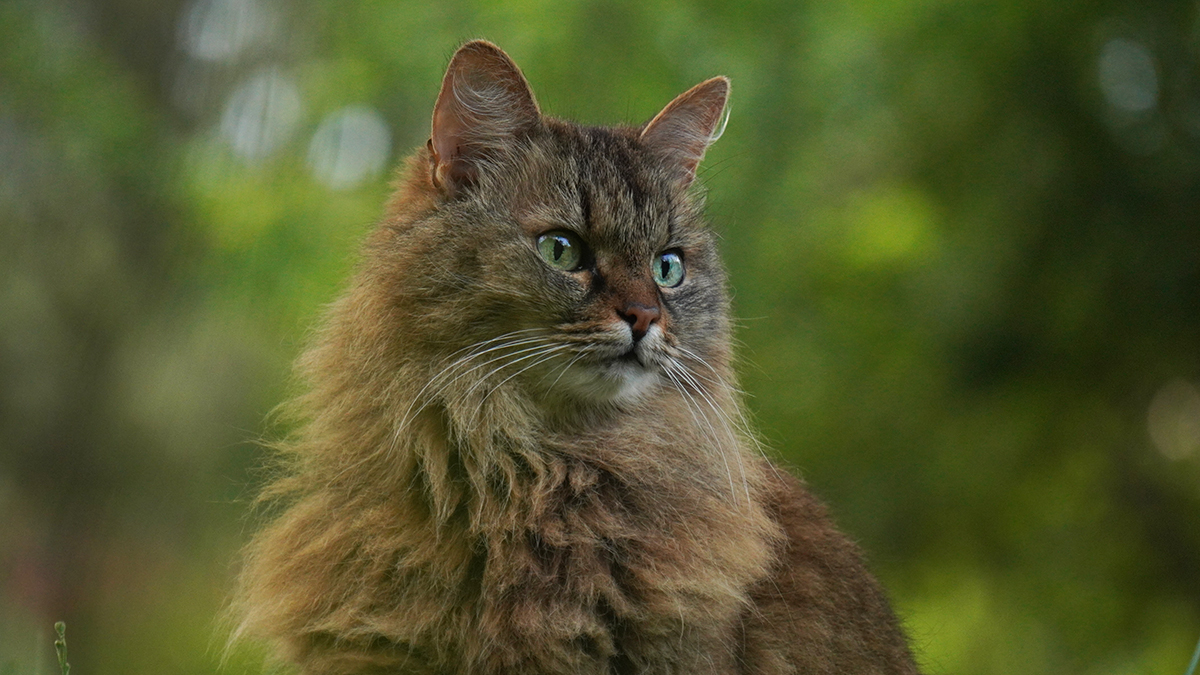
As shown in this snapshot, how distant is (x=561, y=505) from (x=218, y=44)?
3.34 meters

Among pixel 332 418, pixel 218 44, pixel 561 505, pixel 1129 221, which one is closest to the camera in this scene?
pixel 561 505

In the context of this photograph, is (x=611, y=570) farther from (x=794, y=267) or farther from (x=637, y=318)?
(x=794, y=267)

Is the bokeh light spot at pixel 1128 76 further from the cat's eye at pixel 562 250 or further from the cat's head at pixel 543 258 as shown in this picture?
the cat's eye at pixel 562 250

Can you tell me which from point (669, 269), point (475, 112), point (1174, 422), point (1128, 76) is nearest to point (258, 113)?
point (475, 112)

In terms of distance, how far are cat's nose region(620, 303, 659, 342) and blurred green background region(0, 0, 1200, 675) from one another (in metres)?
2.79

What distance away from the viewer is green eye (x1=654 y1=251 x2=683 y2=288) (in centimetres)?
348

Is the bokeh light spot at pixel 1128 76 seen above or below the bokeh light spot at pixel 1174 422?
above

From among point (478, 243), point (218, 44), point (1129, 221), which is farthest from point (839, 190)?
point (478, 243)

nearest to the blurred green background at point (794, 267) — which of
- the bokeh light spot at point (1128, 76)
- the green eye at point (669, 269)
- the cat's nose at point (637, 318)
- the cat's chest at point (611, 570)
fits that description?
the bokeh light spot at point (1128, 76)

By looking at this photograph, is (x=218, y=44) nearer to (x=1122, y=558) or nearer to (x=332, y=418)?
(x=332, y=418)

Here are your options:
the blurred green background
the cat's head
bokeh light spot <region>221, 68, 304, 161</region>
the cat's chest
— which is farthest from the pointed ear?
bokeh light spot <region>221, 68, 304, 161</region>

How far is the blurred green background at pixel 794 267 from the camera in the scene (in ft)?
18.8

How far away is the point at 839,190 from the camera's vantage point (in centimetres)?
731

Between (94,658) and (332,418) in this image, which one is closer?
(332,418)
